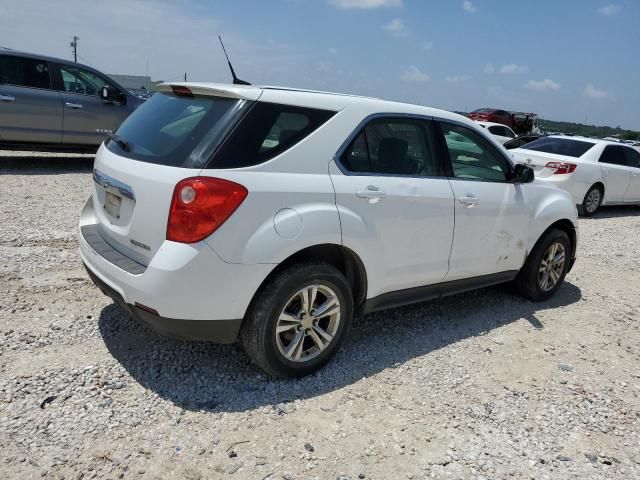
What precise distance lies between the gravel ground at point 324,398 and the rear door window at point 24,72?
5.39m

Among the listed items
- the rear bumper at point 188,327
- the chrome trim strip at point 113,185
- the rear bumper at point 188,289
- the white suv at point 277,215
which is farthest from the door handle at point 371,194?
the chrome trim strip at point 113,185

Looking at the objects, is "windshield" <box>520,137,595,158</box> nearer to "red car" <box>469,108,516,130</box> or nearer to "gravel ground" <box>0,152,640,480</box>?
"gravel ground" <box>0,152,640,480</box>

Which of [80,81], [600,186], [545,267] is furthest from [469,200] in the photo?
[80,81]

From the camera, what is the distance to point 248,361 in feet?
11.7

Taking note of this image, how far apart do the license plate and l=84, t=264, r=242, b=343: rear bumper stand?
0.52m

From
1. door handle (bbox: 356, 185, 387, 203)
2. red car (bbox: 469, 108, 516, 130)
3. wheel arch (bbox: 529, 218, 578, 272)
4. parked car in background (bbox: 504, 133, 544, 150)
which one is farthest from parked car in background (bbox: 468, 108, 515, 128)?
door handle (bbox: 356, 185, 387, 203)

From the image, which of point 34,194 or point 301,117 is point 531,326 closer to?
point 301,117

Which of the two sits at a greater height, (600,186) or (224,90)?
(224,90)

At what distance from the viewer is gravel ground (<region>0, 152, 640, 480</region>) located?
2682 millimetres

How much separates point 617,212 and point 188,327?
38.6 ft

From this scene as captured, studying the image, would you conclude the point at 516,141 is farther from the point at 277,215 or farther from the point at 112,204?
the point at 112,204

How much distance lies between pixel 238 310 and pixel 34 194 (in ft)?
19.1

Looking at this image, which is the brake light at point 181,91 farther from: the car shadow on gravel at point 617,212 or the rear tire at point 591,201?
the car shadow on gravel at point 617,212

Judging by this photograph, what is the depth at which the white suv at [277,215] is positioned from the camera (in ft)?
9.31
